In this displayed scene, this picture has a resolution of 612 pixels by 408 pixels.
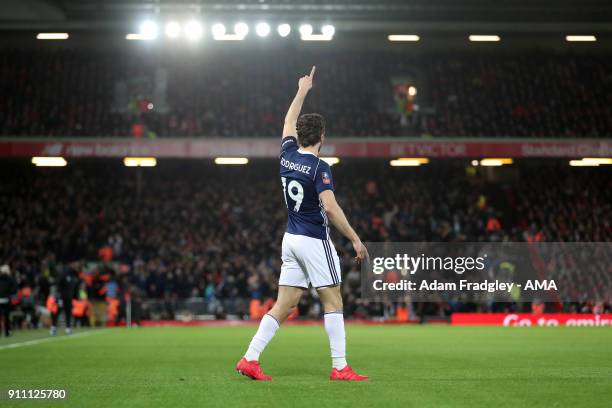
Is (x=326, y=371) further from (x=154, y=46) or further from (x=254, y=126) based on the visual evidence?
(x=154, y=46)

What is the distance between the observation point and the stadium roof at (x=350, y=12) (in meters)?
34.2

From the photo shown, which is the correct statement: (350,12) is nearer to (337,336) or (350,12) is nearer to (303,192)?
(303,192)

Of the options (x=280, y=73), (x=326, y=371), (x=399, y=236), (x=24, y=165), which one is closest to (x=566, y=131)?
(x=399, y=236)

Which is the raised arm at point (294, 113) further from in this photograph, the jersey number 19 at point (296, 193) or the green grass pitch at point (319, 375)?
the green grass pitch at point (319, 375)

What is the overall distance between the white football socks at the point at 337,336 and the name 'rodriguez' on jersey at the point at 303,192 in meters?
0.77

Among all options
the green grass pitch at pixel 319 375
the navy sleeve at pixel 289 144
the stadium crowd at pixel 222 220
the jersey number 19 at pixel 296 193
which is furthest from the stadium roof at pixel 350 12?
the jersey number 19 at pixel 296 193

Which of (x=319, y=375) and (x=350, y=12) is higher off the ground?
(x=350, y=12)

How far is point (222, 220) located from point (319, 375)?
27.0m

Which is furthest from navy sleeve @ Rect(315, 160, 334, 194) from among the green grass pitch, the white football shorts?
the green grass pitch

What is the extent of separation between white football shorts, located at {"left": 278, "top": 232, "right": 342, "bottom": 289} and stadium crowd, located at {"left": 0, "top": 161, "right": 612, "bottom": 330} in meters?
20.7

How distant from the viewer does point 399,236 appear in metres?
33.9

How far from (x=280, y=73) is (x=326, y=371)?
31.4 metres

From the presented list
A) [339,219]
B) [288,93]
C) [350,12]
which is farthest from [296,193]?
[288,93]

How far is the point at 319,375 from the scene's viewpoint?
917 cm
